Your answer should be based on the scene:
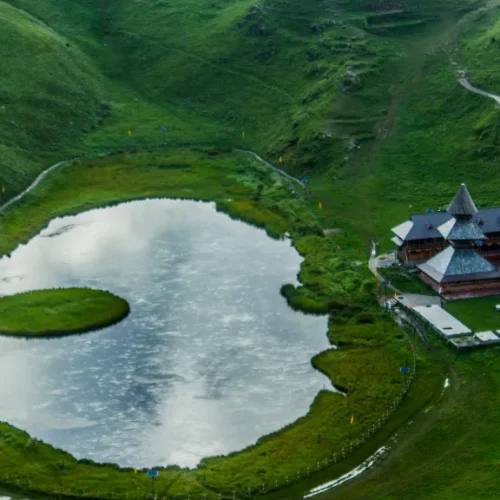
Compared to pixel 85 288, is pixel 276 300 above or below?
below

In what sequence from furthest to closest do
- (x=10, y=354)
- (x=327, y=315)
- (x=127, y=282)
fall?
(x=127, y=282), (x=327, y=315), (x=10, y=354)

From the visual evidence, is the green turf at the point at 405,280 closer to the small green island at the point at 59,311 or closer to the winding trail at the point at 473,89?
the small green island at the point at 59,311

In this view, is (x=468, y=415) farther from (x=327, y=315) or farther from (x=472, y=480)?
(x=327, y=315)

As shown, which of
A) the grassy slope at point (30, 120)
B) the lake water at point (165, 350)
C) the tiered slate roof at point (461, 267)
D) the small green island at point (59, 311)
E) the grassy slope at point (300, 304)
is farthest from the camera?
the grassy slope at point (30, 120)

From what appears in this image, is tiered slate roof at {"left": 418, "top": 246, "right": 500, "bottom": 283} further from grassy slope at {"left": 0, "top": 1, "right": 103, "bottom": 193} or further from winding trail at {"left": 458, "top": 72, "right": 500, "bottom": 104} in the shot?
grassy slope at {"left": 0, "top": 1, "right": 103, "bottom": 193}

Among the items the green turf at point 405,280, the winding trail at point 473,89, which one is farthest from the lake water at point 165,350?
the winding trail at point 473,89

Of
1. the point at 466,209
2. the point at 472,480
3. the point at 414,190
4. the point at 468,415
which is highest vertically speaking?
Result: the point at 414,190

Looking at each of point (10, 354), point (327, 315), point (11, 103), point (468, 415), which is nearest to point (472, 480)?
point (468, 415)
